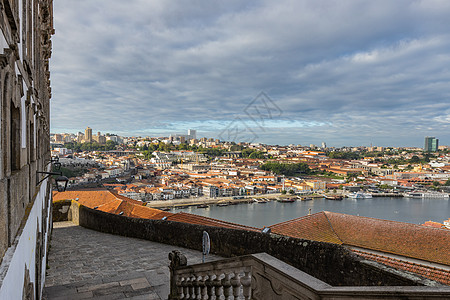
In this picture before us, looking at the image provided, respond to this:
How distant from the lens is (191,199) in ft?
189

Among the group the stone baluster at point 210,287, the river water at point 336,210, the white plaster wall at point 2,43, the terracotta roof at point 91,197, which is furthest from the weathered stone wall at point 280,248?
the river water at point 336,210

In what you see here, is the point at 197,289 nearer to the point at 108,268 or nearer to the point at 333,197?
the point at 108,268

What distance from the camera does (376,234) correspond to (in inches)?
343

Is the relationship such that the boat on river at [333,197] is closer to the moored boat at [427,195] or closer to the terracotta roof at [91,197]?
the moored boat at [427,195]

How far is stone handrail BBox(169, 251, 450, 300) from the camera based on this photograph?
135 centimetres

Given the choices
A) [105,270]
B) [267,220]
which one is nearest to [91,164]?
[267,220]

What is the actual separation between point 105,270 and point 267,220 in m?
35.6

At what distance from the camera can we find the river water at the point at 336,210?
41719mm

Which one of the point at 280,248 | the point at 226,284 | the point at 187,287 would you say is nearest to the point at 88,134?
the point at 280,248

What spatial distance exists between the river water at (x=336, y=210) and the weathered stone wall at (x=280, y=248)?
30392 millimetres

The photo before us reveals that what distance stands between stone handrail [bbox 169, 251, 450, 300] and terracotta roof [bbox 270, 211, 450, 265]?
18.0 ft

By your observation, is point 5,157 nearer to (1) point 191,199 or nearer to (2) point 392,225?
(2) point 392,225

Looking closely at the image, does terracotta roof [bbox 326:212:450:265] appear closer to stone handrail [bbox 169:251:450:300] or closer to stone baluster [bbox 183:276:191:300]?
stone baluster [bbox 183:276:191:300]

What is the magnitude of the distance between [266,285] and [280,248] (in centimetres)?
348
